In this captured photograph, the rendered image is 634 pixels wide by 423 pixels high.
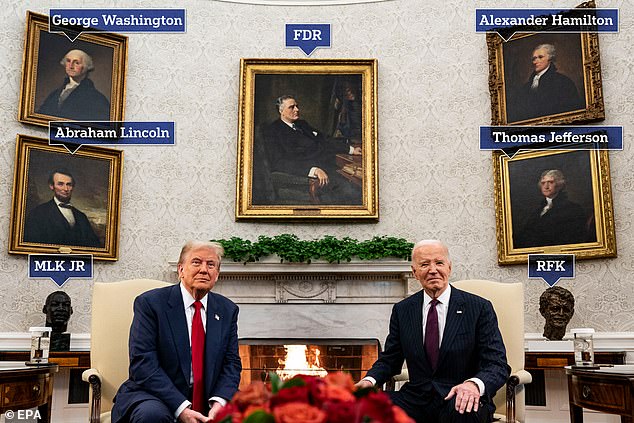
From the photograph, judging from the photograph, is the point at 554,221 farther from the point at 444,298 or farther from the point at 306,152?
the point at 444,298

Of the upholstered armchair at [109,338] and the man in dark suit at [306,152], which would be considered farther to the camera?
the man in dark suit at [306,152]

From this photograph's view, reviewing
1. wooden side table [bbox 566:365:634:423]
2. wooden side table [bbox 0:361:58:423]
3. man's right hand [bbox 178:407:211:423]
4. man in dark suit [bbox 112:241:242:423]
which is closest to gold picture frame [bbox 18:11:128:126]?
wooden side table [bbox 0:361:58:423]

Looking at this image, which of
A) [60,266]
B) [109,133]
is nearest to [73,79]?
[109,133]

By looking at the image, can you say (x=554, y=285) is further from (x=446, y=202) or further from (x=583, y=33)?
(x=583, y=33)

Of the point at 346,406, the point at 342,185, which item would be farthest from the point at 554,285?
the point at 346,406

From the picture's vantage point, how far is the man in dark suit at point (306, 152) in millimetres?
6375

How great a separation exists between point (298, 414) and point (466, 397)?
1761mm

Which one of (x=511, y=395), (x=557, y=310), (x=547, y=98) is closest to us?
(x=511, y=395)

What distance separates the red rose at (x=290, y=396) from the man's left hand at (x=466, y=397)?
5.38 feet

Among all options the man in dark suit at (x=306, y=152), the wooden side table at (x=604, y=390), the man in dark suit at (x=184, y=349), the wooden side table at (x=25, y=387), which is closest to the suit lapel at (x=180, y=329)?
the man in dark suit at (x=184, y=349)

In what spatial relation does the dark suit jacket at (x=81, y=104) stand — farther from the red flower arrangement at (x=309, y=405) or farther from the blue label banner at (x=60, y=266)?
the red flower arrangement at (x=309, y=405)

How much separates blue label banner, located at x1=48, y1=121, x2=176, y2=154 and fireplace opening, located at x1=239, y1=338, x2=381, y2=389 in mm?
2369

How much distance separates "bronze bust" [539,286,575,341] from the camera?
532 centimetres

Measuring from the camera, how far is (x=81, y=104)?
618cm
